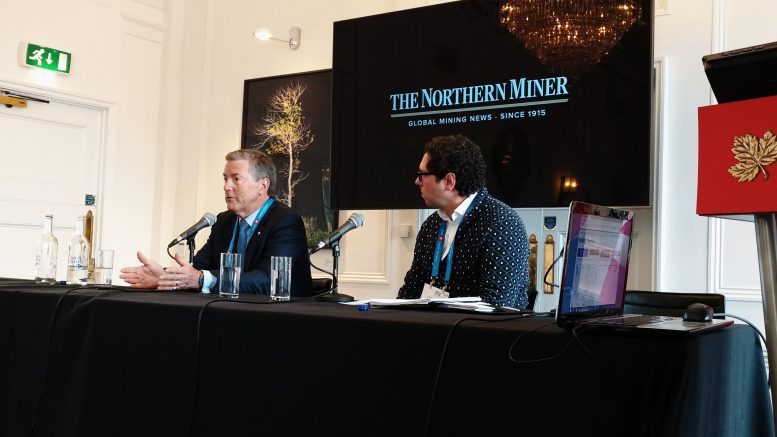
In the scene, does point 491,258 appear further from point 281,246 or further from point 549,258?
point 549,258

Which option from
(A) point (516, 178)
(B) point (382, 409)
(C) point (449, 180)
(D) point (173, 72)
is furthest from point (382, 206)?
(B) point (382, 409)

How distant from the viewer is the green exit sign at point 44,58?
5.56m

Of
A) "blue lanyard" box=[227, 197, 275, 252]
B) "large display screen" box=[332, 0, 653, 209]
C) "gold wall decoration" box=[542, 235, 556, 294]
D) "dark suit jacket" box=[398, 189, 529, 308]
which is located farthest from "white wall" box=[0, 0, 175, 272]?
"dark suit jacket" box=[398, 189, 529, 308]

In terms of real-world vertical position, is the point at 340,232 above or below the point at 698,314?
above

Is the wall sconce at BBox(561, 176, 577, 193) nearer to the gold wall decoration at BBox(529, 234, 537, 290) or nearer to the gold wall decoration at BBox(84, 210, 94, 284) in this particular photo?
the gold wall decoration at BBox(529, 234, 537, 290)

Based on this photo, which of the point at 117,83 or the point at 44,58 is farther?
the point at 117,83

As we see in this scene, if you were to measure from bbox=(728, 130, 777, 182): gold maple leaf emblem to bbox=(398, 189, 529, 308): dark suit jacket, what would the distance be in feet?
3.52

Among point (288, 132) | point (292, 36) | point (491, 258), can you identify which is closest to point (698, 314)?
point (491, 258)

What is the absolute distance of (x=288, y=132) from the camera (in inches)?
232

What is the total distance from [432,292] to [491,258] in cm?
23

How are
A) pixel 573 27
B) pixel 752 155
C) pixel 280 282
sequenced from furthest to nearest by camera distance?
pixel 573 27 → pixel 280 282 → pixel 752 155

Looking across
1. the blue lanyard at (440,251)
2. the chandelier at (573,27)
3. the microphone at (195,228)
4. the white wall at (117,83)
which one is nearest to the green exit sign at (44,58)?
the white wall at (117,83)

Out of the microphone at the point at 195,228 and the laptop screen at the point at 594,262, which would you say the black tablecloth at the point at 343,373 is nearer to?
the laptop screen at the point at 594,262

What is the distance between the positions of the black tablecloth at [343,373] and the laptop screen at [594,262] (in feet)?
0.32
